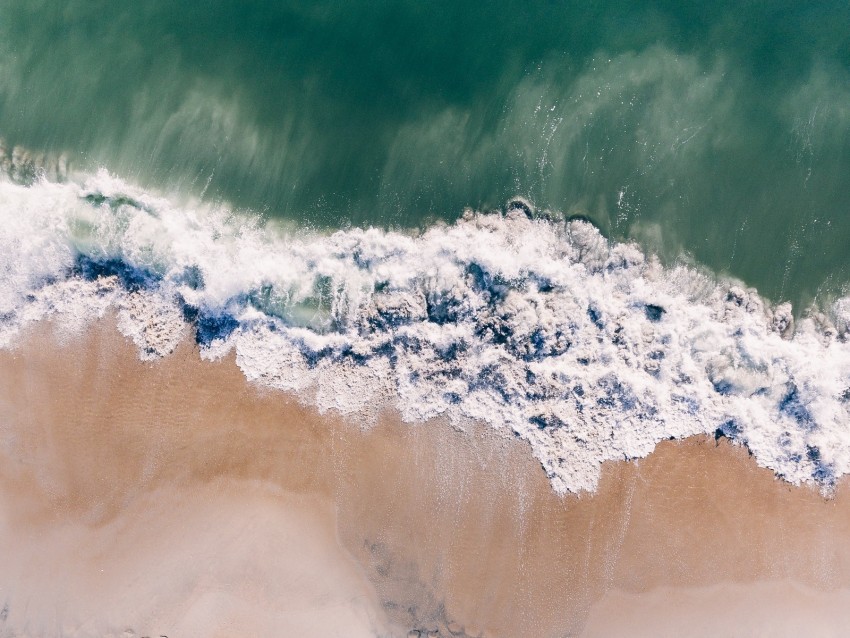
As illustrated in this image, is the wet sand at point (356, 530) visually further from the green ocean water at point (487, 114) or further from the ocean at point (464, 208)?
the green ocean water at point (487, 114)

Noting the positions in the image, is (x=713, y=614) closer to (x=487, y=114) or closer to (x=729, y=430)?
(x=729, y=430)

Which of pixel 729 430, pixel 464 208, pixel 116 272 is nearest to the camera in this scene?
pixel 729 430

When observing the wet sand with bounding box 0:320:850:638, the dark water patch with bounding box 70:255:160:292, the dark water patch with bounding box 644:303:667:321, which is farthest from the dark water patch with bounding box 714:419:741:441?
the dark water patch with bounding box 70:255:160:292

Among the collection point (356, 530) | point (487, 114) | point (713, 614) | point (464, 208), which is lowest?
point (356, 530)

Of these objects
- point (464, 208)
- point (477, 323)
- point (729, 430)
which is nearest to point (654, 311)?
point (729, 430)

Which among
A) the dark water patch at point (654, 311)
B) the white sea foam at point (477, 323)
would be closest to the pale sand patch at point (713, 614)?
the white sea foam at point (477, 323)
